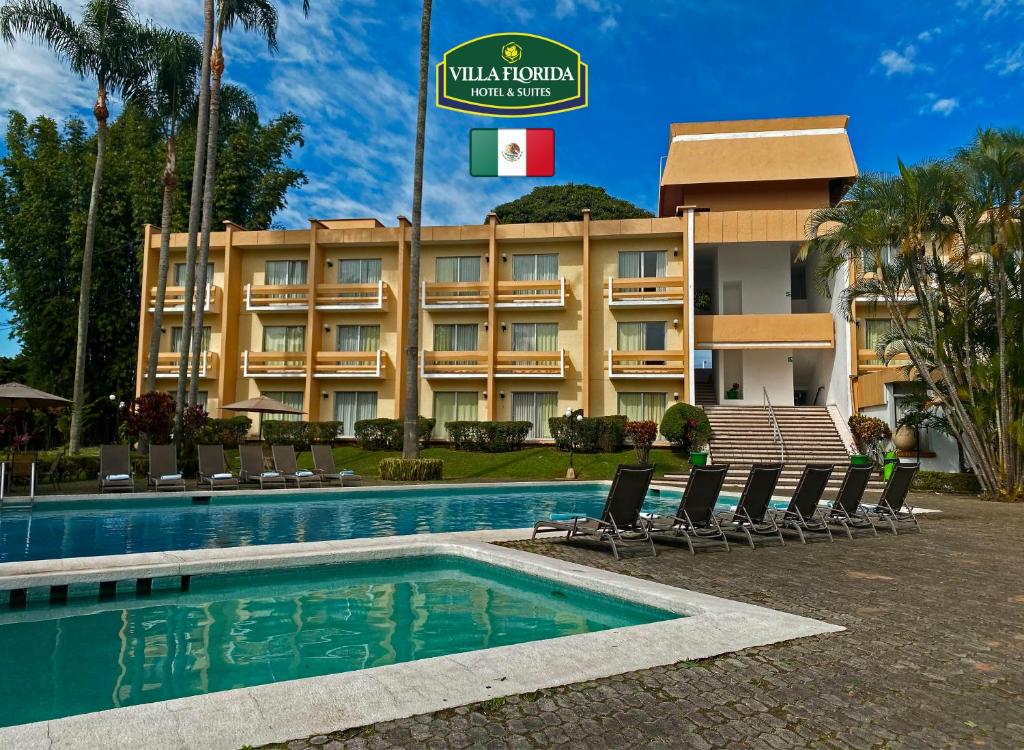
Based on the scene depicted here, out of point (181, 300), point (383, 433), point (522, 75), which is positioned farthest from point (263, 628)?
point (181, 300)

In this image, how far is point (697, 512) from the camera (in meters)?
9.44

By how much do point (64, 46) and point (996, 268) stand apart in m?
27.8

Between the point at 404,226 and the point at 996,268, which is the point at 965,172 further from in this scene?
the point at 404,226

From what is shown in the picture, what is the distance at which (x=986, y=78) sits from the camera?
2052cm

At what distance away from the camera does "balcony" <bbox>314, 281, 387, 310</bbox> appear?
29469mm

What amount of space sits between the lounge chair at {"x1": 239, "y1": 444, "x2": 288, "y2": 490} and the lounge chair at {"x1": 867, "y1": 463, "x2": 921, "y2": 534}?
13.0 m

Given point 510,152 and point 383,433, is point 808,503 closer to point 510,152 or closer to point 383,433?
point 510,152

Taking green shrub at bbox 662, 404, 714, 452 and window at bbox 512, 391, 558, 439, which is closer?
green shrub at bbox 662, 404, 714, 452

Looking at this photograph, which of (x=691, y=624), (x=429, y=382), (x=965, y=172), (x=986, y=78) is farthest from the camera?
(x=429, y=382)

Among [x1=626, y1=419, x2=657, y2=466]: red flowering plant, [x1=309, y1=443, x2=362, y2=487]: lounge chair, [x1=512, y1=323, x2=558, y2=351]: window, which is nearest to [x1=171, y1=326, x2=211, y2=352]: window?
[x1=512, y1=323, x2=558, y2=351]: window

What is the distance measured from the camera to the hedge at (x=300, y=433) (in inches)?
1097

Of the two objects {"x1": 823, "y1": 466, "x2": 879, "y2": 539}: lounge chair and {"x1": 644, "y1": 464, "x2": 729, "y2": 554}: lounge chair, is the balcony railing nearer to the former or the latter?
{"x1": 823, "y1": 466, "x2": 879, "y2": 539}: lounge chair

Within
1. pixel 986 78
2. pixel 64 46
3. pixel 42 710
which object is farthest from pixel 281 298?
pixel 42 710

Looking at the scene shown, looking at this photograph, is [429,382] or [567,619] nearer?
[567,619]
